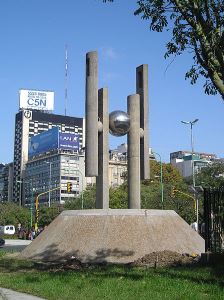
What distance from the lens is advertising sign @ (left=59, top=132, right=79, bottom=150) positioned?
13191cm

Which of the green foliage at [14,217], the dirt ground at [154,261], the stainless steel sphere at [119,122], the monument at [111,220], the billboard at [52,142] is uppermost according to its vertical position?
the billboard at [52,142]

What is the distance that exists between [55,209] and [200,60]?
75114 mm

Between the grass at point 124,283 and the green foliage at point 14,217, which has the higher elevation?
the grass at point 124,283

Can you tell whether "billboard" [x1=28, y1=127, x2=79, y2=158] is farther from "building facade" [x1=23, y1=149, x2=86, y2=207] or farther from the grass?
the grass

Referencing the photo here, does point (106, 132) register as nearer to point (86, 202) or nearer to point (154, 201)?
point (154, 201)

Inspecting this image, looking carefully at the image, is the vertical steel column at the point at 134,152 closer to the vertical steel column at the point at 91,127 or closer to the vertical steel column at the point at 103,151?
the vertical steel column at the point at 103,151

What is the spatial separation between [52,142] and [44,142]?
3790 millimetres

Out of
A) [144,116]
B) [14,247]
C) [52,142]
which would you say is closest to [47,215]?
[14,247]

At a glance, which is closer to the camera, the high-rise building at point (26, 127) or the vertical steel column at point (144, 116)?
the vertical steel column at point (144, 116)

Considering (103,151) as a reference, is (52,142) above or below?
above

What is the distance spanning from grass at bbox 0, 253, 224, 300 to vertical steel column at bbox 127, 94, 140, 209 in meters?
8.06

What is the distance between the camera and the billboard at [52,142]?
13025cm

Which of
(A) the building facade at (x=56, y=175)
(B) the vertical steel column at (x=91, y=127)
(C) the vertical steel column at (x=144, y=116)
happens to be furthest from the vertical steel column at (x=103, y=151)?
(A) the building facade at (x=56, y=175)

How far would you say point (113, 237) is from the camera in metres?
17.5
